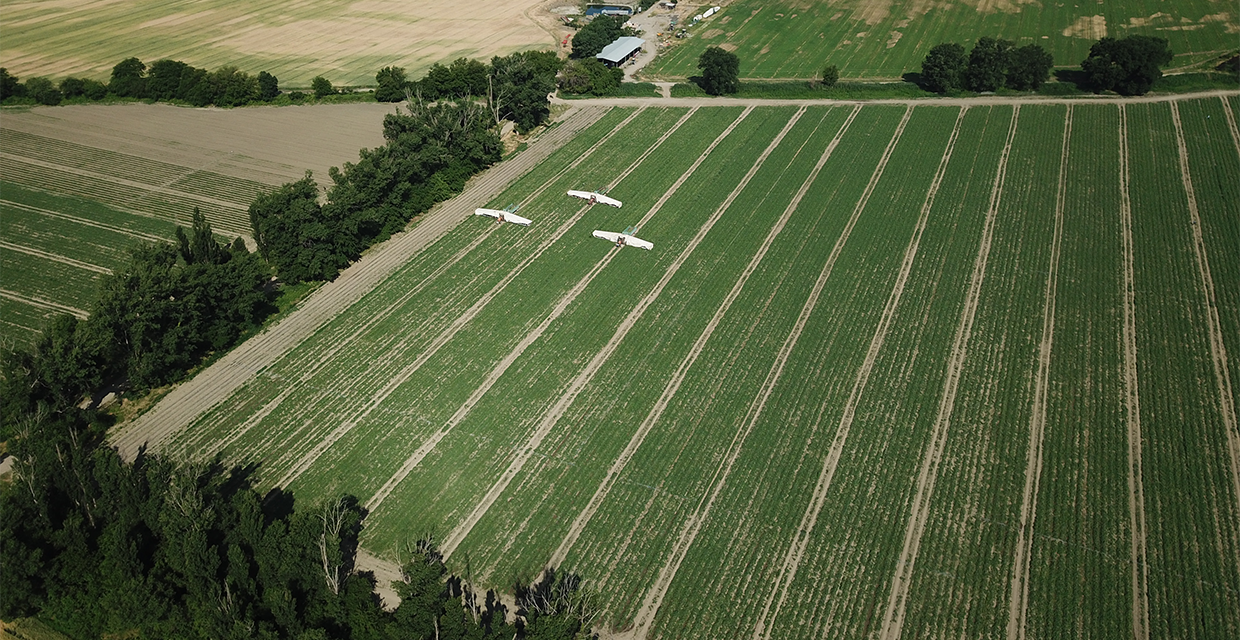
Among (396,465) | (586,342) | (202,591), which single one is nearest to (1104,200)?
(586,342)

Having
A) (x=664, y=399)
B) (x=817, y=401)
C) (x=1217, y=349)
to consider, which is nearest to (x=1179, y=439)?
(x=1217, y=349)

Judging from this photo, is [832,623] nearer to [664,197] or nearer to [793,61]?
[664,197]

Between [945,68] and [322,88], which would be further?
[322,88]

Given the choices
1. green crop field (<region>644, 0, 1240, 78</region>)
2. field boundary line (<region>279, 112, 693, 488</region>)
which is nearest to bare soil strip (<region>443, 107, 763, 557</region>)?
field boundary line (<region>279, 112, 693, 488</region>)

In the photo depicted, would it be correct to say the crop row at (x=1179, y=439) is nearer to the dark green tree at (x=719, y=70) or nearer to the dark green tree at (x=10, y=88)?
the dark green tree at (x=719, y=70)

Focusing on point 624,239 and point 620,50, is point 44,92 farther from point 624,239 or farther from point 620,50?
point 624,239

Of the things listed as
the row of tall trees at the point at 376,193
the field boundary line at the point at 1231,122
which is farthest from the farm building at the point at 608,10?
the field boundary line at the point at 1231,122
